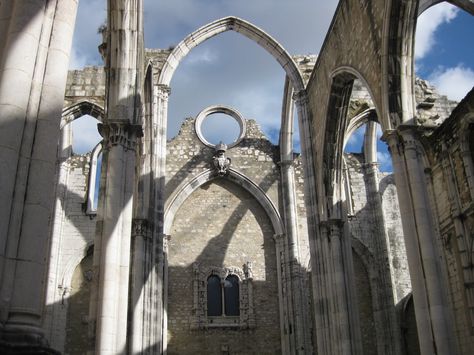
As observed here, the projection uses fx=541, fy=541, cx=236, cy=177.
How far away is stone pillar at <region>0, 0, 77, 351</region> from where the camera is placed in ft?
12.9

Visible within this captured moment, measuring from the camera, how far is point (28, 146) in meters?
4.33

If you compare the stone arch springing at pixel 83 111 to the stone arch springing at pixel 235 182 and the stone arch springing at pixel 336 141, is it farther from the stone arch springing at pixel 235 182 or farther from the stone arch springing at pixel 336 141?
the stone arch springing at pixel 336 141

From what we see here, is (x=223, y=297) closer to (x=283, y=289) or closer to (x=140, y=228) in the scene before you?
(x=283, y=289)

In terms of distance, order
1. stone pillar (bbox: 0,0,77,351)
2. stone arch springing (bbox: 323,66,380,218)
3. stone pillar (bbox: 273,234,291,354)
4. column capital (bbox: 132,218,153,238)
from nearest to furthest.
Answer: stone pillar (bbox: 0,0,77,351) < column capital (bbox: 132,218,153,238) < stone arch springing (bbox: 323,66,380,218) < stone pillar (bbox: 273,234,291,354)

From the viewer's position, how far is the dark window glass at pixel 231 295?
16062 millimetres

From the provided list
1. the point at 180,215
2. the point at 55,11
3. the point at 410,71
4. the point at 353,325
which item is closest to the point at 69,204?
the point at 180,215

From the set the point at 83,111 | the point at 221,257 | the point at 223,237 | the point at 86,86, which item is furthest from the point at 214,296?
the point at 86,86

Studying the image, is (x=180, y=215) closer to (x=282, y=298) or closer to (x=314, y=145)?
(x=282, y=298)

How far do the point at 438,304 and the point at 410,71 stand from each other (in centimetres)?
379

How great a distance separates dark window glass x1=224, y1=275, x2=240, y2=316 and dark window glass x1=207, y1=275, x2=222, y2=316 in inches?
8.1

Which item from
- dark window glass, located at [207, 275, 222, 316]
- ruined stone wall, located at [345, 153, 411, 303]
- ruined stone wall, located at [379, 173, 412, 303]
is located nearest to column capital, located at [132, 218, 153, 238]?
dark window glass, located at [207, 275, 222, 316]

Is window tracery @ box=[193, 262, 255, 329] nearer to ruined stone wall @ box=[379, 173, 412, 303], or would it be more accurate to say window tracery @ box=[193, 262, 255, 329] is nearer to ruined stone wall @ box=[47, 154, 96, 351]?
ruined stone wall @ box=[47, 154, 96, 351]

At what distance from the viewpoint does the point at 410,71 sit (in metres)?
8.97

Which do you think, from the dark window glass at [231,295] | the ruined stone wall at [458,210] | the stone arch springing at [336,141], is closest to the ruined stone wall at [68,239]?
the dark window glass at [231,295]
